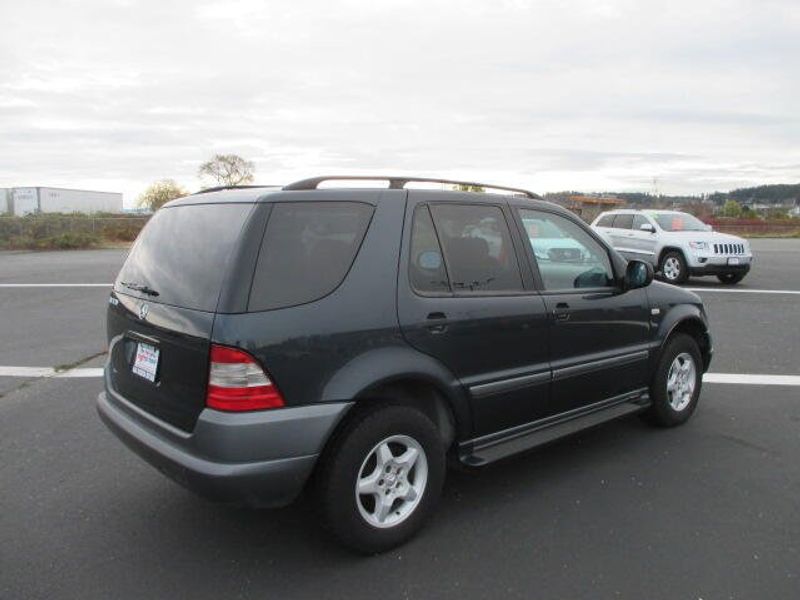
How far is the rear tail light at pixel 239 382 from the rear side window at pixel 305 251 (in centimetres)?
22

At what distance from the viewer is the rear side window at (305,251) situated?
2.93 meters

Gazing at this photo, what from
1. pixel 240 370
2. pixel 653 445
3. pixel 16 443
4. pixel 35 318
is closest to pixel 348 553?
pixel 240 370

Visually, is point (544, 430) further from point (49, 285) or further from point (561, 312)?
point (49, 285)

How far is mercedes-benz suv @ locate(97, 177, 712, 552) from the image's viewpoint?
2.86m

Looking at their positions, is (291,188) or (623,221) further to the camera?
(623,221)

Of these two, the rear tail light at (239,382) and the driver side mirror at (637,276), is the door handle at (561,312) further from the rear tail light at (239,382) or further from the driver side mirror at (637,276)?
the rear tail light at (239,382)

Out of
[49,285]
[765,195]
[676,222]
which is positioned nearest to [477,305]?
[49,285]

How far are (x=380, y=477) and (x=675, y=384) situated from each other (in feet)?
8.90

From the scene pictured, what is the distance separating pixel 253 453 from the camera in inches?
110

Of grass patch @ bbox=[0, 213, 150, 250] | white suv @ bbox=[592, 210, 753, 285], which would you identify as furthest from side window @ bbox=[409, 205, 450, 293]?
grass patch @ bbox=[0, 213, 150, 250]

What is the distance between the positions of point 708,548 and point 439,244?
1962mm

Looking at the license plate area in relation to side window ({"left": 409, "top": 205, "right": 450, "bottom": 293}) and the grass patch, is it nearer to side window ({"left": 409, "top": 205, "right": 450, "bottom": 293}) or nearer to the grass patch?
side window ({"left": 409, "top": 205, "right": 450, "bottom": 293})

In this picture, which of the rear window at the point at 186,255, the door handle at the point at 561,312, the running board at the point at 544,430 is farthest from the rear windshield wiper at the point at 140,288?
the door handle at the point at 561,312

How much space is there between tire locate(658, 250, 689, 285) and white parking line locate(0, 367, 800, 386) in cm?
829
